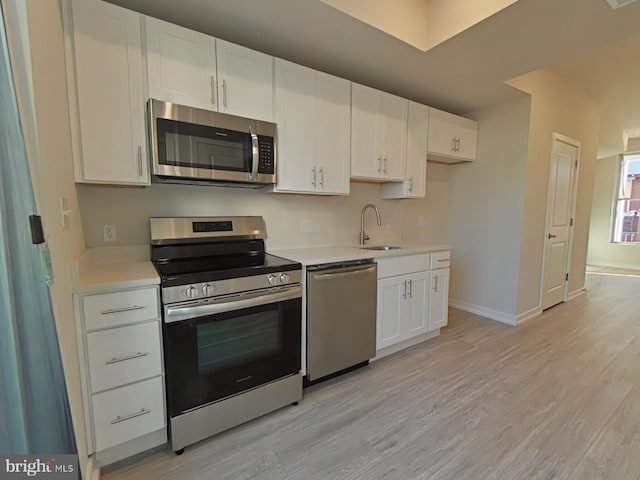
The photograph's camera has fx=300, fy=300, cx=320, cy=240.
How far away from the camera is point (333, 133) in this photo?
95.0 inches

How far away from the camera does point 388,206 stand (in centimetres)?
332

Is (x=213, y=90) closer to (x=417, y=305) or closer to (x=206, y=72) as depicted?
(x=206, y=72)

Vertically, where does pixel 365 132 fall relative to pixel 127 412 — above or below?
above

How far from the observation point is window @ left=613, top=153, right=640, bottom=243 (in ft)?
21.5

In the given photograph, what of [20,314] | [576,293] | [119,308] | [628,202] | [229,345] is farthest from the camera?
[628,202]

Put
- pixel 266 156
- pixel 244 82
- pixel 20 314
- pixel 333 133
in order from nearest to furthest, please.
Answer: pixel 20 314 → pixel 244 82 → pixel 266 156 → pixel 333 133

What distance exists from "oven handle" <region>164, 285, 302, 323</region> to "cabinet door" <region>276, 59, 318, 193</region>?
783mm

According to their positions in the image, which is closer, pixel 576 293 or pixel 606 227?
pixel 576 293

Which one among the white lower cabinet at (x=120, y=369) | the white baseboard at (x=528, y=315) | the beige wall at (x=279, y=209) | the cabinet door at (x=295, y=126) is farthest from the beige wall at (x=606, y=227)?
the white lower cabinet at (x=120, y=369)

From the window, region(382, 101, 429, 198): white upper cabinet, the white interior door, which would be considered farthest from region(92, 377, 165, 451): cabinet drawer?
the window

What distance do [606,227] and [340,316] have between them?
8011 mm

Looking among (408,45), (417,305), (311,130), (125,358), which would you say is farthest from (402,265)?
(125,358)

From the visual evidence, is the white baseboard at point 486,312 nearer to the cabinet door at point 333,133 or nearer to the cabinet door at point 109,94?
the cabinet door at point 333,133

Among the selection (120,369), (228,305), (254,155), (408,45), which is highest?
(408,45)
